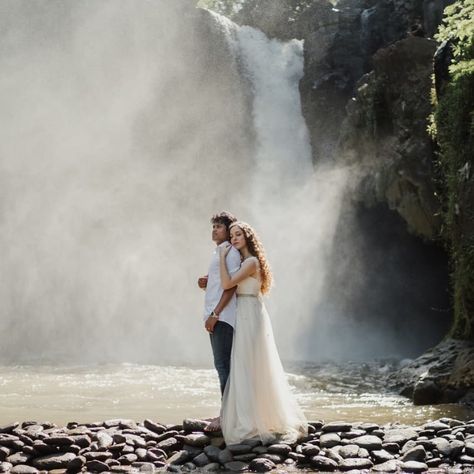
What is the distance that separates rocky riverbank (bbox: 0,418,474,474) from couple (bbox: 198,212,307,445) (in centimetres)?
24

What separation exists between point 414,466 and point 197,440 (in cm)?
202

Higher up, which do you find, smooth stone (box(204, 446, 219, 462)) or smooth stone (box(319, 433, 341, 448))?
smooth stone (box(319, 433, 341, 448))

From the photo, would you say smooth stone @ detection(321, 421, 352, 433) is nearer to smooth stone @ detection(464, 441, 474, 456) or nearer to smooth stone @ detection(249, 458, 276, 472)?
smooth stone @ detection(249, 458, 276, 472)

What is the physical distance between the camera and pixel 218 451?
6742mm

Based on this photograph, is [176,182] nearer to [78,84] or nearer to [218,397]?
[78,84]

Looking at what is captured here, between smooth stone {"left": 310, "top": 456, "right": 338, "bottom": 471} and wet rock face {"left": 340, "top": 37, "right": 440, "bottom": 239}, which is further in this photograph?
wet rock face {"left": 340, "top": 37, "right": 440, "bottom": 239}

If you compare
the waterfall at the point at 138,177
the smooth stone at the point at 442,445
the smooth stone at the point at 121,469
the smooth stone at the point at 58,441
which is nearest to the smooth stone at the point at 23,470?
the smooth stone at the point at 58,441

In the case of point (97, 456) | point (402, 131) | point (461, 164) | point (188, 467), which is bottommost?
point (188, 467)

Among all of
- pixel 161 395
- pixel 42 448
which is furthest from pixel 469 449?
pixel 161 395

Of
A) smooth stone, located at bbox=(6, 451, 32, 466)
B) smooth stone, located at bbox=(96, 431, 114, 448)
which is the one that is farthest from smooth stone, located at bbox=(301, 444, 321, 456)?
smooth stone, located at bbox=(6, 451, 32, 466)

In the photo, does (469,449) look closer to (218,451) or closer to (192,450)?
(218,451)

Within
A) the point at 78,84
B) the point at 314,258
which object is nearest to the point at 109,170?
the point at 78,84

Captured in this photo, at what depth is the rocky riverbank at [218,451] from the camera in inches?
253

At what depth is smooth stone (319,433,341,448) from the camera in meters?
6.94
